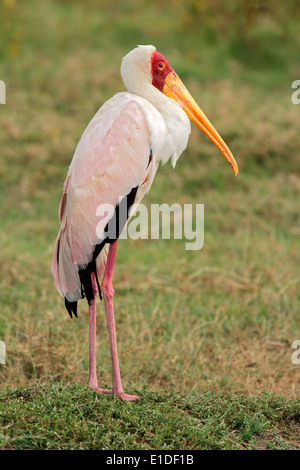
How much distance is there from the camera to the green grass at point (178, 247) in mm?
3002

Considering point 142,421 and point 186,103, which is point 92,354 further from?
point 186,103

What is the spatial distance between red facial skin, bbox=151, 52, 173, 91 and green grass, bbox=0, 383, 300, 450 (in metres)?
1.36

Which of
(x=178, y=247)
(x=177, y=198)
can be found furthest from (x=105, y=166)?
(x=177, y=198)

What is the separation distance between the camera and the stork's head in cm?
313

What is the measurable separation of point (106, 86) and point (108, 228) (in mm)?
5782

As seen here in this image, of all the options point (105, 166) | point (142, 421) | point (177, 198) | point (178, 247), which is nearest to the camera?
point (142, 421)

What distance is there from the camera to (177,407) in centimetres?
292

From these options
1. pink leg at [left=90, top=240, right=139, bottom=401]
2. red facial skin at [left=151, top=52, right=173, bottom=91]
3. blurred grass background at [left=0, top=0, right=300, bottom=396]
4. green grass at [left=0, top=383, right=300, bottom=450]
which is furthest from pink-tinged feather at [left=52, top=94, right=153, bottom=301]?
blurred grass background at [left=0, top=0, right=300, bottom=396]

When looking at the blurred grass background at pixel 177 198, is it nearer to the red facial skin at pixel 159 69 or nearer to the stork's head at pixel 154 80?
the stork's head at pixel 154 80

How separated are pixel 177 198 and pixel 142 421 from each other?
4082 millimetres

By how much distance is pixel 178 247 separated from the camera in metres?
5.81

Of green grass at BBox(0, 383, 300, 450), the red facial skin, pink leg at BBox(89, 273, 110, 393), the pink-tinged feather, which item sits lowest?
green grass at BBox(0, 383, 300, 450)

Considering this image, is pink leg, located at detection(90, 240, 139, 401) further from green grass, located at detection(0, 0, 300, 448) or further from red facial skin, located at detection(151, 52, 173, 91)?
red facial skin, located at detection(151, 52, 173, 91)

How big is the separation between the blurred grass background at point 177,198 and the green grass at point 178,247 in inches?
0.6
